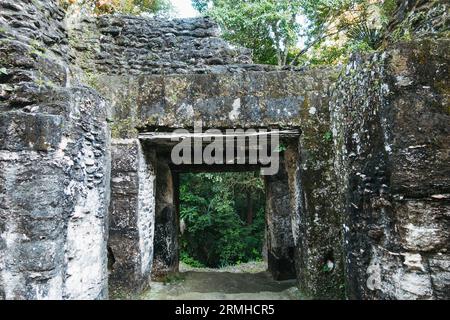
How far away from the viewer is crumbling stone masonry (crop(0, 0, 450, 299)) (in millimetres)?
2199

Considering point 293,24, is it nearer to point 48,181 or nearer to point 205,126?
point 205,126

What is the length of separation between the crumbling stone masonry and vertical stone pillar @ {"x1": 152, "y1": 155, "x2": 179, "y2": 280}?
2.59 feet

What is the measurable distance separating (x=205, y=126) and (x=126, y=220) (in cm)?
174

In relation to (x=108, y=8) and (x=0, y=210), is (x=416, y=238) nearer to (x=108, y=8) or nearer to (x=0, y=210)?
(x=0, y=210)

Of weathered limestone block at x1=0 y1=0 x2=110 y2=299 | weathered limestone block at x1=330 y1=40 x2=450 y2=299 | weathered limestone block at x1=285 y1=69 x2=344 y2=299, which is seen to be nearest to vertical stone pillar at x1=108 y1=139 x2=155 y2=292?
weathered limestone block at x1=0 y1=0 x2=110 y2=299

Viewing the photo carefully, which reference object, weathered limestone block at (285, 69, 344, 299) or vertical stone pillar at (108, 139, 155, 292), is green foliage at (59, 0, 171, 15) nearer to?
vertical stone pillar at (108, 139, 155, 292)

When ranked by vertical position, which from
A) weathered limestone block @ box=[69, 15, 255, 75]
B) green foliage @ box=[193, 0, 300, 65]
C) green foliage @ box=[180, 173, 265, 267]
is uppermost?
green foliage @ box=[193, 0, 300, 65]

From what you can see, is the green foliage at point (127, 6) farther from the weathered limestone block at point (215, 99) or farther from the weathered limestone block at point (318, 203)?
the weathered limestone block at point (318, 203)

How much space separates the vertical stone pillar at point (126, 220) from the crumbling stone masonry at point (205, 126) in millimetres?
16

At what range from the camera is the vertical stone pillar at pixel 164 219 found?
230 inches

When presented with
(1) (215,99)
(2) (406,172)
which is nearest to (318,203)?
(1) (215,99)

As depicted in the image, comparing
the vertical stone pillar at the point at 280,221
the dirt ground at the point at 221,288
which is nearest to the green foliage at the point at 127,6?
the vertical stone pillar at the point at 280,221

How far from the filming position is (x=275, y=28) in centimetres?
1057

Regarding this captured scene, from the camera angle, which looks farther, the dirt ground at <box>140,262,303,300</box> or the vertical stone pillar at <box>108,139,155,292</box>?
the dirt ground at <box>140,262,303,300</box>
